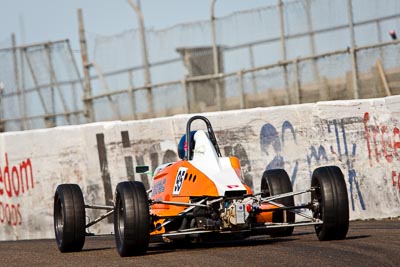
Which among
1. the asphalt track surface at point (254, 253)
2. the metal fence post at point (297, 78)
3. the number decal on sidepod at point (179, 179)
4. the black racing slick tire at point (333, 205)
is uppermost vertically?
the metal fence post at point (297, 78)

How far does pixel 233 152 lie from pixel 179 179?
469 cm

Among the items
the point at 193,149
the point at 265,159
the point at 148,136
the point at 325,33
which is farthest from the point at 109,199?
the point at 193,149

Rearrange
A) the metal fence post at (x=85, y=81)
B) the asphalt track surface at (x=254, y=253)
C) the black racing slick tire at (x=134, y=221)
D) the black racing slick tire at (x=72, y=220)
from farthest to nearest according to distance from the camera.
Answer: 1. the metal fence post at (x=85, y=81)
2. the black racing slick tire at (x=72, y=220)
3. the black racing slick tire at (x=134, y=221)
4. the asphalt track surface at (x=254, y=253)

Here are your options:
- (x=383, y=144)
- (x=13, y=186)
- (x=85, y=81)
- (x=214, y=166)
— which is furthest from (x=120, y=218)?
(x=85, y=81)

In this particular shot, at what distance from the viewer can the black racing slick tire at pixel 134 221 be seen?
36.9 feet

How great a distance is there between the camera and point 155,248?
12.5 m

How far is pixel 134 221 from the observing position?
36.9 ft

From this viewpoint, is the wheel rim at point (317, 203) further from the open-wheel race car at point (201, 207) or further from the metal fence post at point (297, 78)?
the metal fence post at point (297, 78)

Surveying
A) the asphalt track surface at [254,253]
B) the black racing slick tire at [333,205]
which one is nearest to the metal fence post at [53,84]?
the asphalt track surface at [254,253]

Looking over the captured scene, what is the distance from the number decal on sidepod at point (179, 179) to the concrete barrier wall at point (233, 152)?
172 inches

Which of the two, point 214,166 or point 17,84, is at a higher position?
point 17,84

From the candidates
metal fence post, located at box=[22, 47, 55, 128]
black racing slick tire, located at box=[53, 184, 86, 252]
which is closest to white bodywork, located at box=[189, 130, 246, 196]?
black racing slick tire, located at box=[53, 184, 86, 252]

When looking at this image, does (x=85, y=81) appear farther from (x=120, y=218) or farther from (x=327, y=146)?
(x=120, y=218)

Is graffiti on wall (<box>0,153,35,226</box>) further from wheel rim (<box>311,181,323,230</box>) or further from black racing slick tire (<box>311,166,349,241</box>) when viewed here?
black racing slick tire (<box>311,166,349,241</box>)
